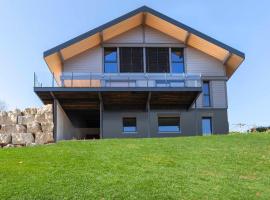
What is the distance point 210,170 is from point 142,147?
3872 mm

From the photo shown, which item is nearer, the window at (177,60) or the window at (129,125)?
the window at (129,125)

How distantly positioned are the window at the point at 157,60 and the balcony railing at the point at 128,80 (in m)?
1.23

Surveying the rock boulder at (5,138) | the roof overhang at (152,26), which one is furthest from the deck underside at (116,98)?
the rock boulder at (5,138)

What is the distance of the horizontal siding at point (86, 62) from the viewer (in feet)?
88.1

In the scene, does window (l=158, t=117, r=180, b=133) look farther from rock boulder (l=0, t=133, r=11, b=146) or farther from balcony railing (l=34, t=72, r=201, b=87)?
rock boulder (l=0, t=133, r=11, b=146)

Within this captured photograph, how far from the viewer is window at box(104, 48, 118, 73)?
88.1 ft

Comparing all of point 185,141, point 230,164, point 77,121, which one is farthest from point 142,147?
point 77,121

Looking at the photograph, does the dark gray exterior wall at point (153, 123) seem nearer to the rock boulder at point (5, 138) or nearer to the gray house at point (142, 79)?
the gray house at point (142, 79)

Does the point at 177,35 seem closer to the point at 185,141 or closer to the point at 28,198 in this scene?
the point at 185,141

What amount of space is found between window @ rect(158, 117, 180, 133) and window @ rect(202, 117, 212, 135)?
171 cm

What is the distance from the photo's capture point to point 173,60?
27484 mm

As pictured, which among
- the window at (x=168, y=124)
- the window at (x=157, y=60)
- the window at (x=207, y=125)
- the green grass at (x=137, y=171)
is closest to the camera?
the green grass at (x=137, y=171)

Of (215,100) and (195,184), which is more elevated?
(215,100)

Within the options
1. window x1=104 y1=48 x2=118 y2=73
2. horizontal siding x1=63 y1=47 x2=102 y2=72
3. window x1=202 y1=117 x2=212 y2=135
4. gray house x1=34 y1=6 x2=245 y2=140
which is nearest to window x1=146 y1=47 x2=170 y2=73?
gray house x1=34 y1=6 x2=245 y2=140
